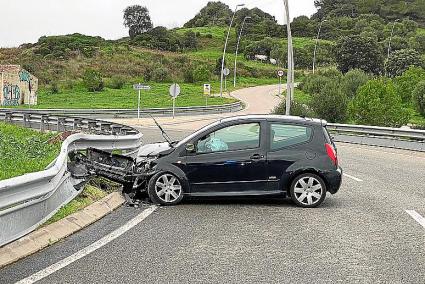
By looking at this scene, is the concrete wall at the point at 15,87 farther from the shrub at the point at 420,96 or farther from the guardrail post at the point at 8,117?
the shrub at the point at 420,96

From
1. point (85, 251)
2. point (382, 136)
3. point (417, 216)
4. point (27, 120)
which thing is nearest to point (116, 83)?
point (27, 120)

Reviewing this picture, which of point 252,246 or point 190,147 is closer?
point 252,246

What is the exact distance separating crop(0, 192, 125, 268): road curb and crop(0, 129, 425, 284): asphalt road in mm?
104

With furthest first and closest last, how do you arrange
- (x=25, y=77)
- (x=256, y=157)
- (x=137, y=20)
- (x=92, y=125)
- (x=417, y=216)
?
(x=137, y=20), (x=25, y=77), (x=92, y=125), (x=256, y=157), (x=417, y=216)

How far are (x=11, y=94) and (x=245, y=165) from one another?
173 feet

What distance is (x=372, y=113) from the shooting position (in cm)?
4869

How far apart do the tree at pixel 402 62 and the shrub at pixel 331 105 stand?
72.4 m

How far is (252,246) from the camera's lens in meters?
7.02

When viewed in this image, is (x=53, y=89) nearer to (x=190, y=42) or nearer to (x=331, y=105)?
(x=331, y=105)

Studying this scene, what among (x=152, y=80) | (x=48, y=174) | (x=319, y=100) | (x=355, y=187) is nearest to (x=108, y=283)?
(x=48, y=174)

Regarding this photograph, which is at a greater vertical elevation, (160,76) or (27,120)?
(160,76)

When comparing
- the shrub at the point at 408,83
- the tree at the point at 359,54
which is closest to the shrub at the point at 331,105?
the shrub at the point at 408,83

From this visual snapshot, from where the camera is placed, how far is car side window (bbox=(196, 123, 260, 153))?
9.88 m

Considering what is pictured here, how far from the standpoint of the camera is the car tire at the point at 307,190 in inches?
388
